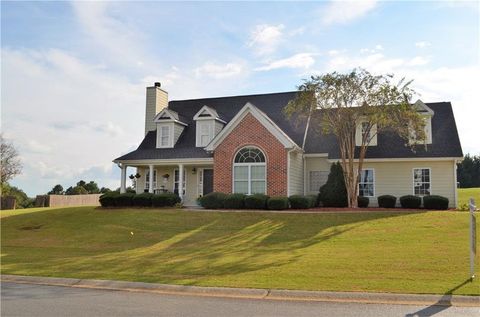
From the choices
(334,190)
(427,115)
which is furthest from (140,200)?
(427,115)

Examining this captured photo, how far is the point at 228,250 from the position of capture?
1636 cm

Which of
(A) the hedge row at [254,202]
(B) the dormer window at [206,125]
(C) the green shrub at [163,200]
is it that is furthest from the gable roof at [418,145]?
(C) the green shrub at [163,200]

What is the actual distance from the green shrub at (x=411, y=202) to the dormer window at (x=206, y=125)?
1256 cm

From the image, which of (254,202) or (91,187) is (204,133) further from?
→ (91,187)

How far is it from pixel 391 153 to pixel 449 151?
3.12 metres

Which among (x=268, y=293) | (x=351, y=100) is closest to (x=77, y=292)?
(x=268, y=293)

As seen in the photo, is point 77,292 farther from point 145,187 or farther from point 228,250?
point 145,187

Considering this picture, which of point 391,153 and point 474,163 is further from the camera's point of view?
point 474,163

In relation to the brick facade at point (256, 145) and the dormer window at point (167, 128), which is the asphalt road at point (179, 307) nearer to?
the brick facade at point (256, 145)

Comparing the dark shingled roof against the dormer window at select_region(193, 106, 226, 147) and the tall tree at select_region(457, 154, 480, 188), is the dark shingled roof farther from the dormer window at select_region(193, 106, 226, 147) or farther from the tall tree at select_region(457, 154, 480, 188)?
the tall tree at select_region(457, 154, 480, 188)

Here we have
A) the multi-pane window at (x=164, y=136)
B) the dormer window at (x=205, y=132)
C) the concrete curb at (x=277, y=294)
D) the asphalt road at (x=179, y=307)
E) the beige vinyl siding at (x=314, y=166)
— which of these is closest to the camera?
the asphalt road at (x=179, y=307)

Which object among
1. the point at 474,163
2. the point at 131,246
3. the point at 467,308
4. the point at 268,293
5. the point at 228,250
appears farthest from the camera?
the point at 474,163

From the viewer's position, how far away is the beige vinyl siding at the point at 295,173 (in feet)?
84.2

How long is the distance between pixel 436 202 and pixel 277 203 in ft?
27.9
